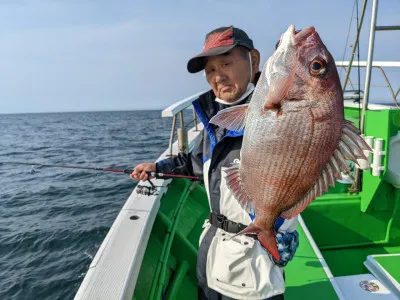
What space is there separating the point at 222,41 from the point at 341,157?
0.87m

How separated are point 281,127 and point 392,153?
105 inches

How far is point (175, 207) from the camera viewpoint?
365 cm

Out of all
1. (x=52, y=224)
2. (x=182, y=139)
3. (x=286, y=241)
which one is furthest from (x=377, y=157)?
(x=52, y=224)

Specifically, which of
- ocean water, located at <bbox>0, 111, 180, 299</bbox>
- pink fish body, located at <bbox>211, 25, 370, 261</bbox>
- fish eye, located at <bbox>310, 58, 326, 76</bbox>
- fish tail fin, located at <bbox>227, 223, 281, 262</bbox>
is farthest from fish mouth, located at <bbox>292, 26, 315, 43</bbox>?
ocean water, located at <bbox>0, 111, 180, 299</bbox>

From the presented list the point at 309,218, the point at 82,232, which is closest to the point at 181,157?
the point at 309,218

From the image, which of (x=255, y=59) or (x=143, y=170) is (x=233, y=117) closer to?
(x=255, y=59)

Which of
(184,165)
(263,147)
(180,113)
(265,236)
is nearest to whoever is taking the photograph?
(263,147)

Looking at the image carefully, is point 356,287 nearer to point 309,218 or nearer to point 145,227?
point 309,218

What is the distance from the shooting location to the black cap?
1.70 m

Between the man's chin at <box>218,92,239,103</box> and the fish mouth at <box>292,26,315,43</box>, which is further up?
the fish mouth at <box>292,26,315,43</box>

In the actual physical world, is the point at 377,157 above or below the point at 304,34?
below

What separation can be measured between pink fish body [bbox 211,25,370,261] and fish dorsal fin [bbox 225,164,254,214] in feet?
0.25

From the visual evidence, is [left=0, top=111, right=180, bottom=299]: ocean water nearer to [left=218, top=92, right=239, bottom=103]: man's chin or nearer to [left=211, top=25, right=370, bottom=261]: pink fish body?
[left=218, top=92, right=239, bottom=103]: man's chin

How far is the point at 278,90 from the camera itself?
1244 millimetres
